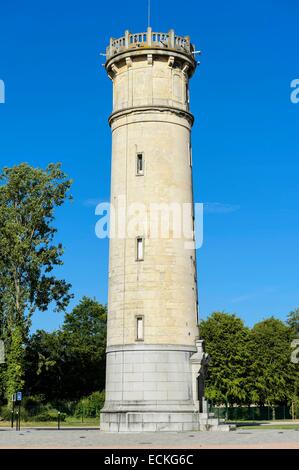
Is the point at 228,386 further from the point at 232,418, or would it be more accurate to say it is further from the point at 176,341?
the point at 176,341

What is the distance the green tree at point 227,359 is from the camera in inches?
2771

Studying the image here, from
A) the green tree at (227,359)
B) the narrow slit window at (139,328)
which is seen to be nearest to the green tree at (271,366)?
the green tree at (227,359)

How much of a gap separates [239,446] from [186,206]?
62.6ft

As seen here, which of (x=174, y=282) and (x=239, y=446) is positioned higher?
(x=174, y=282)

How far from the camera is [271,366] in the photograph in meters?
76.0

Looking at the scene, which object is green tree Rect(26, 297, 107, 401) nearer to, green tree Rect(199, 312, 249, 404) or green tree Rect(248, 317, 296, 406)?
green tree Rect(199, 312, 249, 404)

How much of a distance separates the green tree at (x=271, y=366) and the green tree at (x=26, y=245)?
3016 cm

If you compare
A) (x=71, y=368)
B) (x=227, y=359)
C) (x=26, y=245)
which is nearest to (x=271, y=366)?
(x=227, y=359)

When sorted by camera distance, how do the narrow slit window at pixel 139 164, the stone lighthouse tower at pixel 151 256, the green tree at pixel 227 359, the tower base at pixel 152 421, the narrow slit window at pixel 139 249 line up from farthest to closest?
the green tree at pixel 227 359
the narrow slit window at pixel 139 164
the narrow slit window at pixel 139 249
the stone lighthouse tower at pixel 151 256
the tower base at pixel 152 421

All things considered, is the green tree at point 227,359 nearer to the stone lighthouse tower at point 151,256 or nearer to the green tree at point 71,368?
the green tree at point 71,368

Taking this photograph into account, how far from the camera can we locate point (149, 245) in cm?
3941

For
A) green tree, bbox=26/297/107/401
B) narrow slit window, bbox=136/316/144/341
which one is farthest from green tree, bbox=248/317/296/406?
narrow slit window, bbox=136/316/144/341

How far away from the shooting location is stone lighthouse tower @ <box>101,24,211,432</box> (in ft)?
124

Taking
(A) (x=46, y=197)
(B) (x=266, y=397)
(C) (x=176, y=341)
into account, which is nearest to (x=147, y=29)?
(A) (x=46, y=197)
